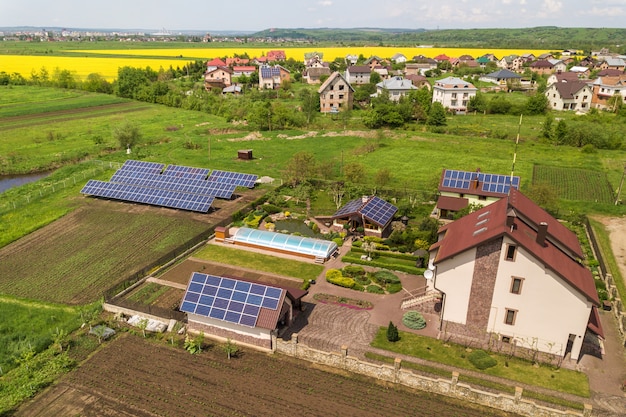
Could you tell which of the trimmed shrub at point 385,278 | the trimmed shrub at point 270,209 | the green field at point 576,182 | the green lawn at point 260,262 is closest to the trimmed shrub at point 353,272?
the trimmed shrub at point 385,278

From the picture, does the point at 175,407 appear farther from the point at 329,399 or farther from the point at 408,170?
the point at 408,170

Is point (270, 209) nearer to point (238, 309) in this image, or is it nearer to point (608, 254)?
point (238, 309)

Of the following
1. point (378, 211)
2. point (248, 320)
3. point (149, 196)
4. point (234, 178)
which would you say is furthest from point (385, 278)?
point (149, 196)

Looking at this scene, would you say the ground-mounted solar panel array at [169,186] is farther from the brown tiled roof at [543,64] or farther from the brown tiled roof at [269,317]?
the brown tiled roof at [543,64]

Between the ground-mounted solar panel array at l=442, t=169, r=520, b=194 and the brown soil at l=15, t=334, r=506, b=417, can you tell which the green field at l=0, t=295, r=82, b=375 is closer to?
the brown soil at l=15, t=334, r=506, b=417

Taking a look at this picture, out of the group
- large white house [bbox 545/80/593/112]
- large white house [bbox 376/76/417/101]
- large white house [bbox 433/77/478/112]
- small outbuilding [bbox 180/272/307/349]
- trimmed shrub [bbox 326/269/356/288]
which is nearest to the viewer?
small outbuilding [bbox 180/272/307/349]

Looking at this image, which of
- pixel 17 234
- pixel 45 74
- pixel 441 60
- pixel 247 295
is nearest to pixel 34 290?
pixel 17 234

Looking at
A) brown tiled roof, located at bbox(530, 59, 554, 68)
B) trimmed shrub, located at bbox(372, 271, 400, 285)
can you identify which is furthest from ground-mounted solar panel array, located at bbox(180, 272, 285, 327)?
brown tiled roof, located at bbox(530, 59, 554, 68)

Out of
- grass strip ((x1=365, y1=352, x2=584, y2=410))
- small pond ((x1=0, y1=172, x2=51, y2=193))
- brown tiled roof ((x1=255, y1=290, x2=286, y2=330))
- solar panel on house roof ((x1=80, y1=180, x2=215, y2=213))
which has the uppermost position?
brown tiled roof ((x1=255, y1=290, x2=286, y2=330))
